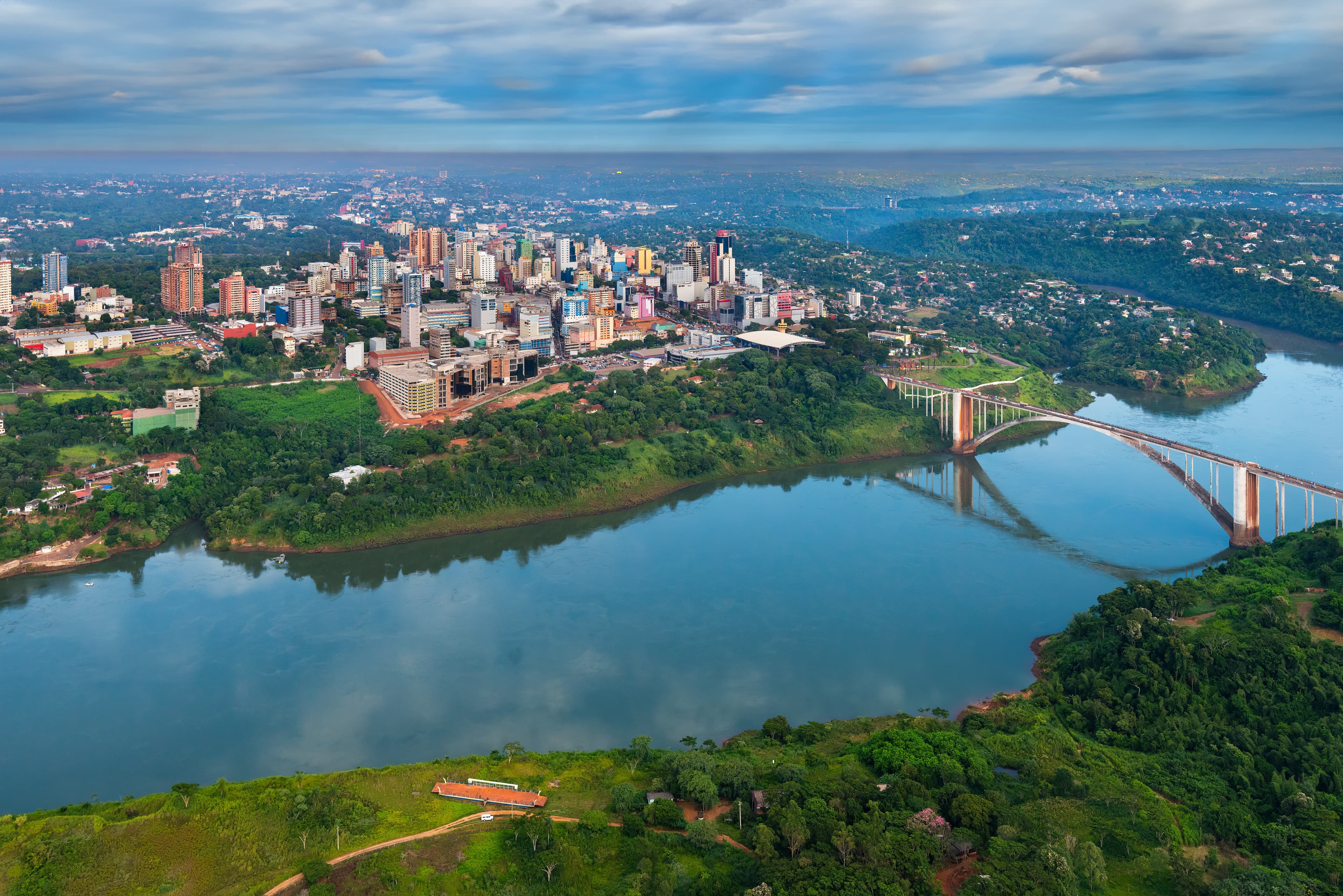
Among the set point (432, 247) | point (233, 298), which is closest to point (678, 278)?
point (432, 247)

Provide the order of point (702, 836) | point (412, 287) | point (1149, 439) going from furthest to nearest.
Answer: point (412, 287), point (1149, 439), point (702, 836)

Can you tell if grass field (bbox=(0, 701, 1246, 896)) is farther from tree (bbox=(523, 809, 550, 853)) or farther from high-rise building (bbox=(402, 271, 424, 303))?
high-rise building (bbox=(402, 271, 424, 303))

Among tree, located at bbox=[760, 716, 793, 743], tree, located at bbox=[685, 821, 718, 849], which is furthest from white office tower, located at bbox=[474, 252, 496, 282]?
tree, located at bbox=[685, 821, 718, 849]

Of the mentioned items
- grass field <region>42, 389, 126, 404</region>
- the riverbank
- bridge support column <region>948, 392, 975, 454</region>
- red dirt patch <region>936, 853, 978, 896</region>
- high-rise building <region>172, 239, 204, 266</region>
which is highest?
high-rise building <region>172, 239, 204, 266</region>

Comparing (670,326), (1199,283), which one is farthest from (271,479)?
(1199,283)

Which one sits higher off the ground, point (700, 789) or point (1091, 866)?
point (700, 789)

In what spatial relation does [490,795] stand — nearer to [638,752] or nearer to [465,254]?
[638,752]
